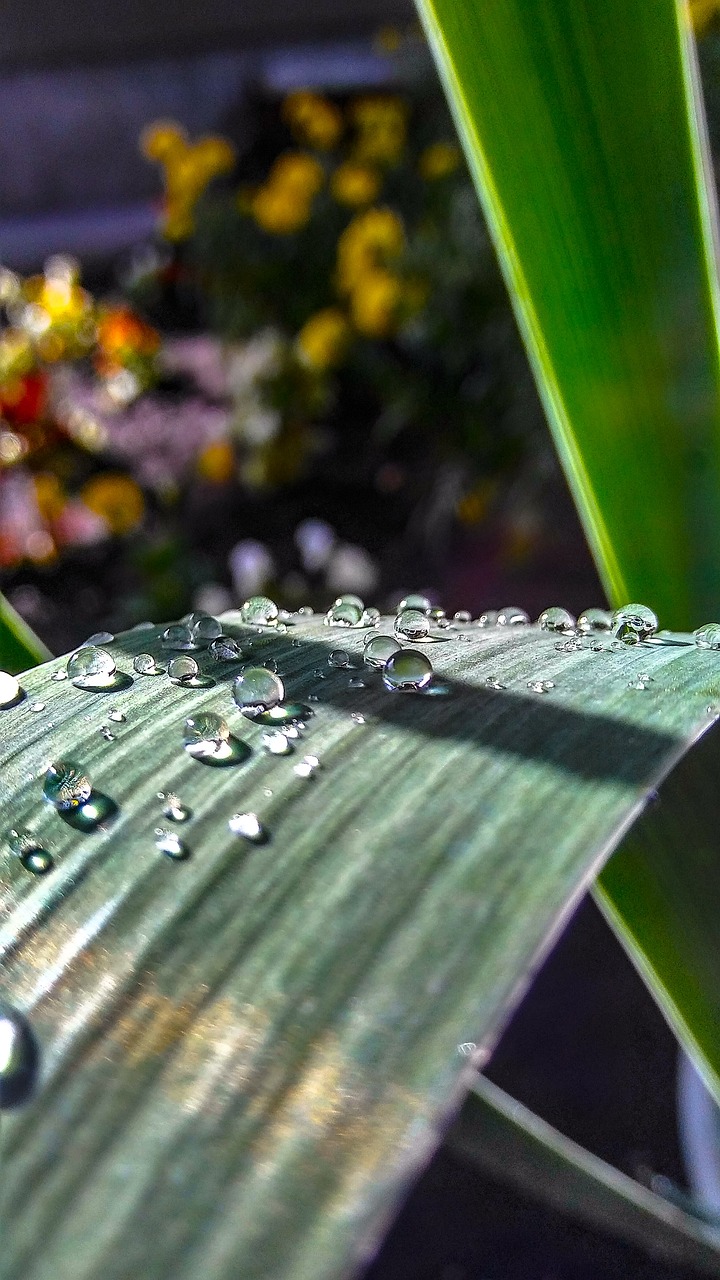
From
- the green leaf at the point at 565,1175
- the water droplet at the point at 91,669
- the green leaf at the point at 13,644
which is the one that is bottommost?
the water droplet at the point at 91,669

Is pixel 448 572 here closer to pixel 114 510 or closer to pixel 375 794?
pixel 114 510

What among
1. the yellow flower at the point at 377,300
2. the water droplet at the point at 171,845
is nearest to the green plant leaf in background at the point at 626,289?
the water droplet at the point at 171,845

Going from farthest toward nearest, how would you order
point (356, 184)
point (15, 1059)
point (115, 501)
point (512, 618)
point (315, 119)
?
point (315, 119)
point (356, 184)
point (115, 501)
point (512, 618)
point (15, 1059)

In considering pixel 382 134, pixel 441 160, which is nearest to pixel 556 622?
pixel 441 160

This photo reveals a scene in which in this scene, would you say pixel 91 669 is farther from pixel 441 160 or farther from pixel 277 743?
pixel 441 160

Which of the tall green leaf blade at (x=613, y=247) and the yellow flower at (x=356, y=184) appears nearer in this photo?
the tall green leaf blade at (x=613, y=247)

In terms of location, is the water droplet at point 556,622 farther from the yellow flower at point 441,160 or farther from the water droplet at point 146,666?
the yellow flower at point 441,160

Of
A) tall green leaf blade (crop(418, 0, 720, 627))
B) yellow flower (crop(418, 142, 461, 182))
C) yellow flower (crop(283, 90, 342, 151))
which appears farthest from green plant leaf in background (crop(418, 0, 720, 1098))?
yellow flower (crop(283, 90, 342, 151))
